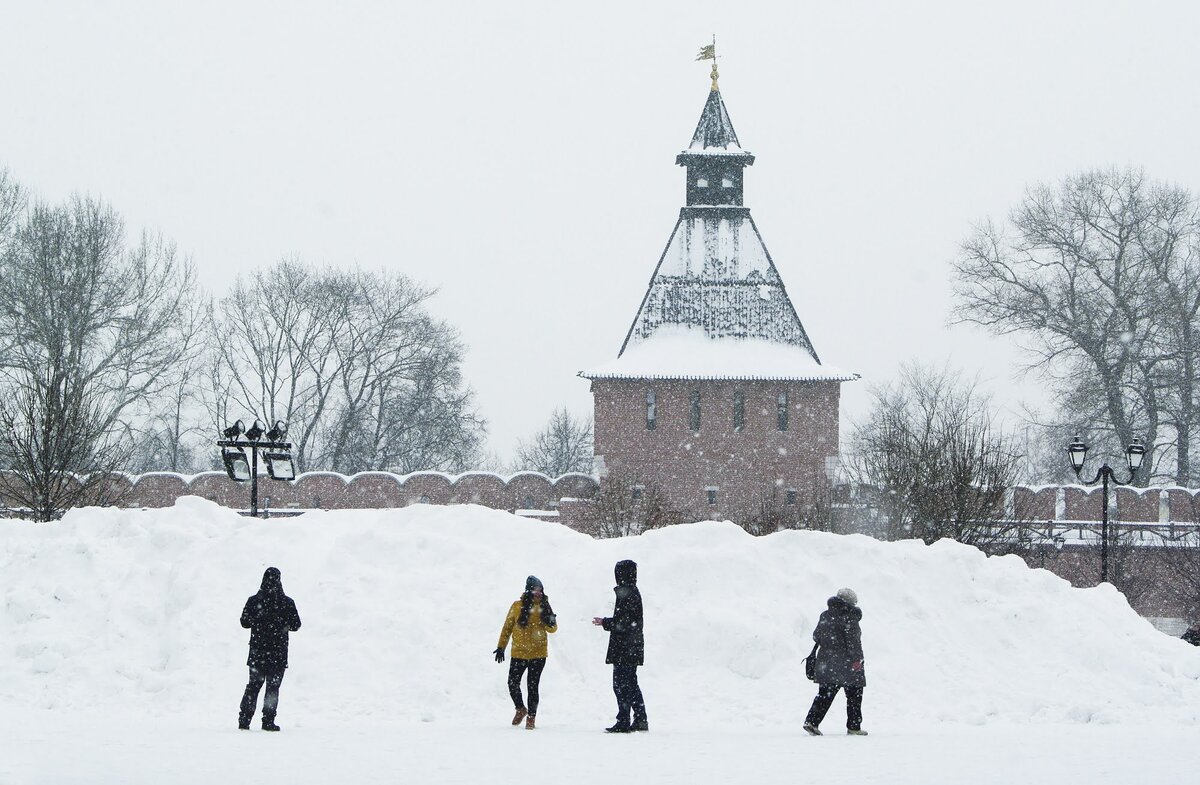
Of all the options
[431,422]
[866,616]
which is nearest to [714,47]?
[431,422]

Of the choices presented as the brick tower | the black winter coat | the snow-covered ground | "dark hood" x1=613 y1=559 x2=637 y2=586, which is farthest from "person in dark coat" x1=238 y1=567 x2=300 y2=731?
the brick tower

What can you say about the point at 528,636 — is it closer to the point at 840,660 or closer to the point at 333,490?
the point at 840,660

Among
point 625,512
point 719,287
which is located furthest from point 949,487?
point 719,287

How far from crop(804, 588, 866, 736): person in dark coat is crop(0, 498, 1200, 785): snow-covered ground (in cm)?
32

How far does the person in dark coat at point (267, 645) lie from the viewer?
33.0ft

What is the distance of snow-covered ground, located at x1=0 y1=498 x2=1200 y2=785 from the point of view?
9.12 meters

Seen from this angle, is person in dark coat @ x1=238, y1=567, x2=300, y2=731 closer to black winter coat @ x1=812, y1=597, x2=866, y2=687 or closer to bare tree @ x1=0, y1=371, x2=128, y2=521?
black winter coat @ x1=812, y1=597, x2=866, y2=687

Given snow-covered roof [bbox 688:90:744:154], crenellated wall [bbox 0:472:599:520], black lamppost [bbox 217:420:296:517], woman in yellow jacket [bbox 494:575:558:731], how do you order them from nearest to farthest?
woman in yellow jacket [bbox 494:575:558:731] → black lamppost [bbox 217:420:296:517] → crenellated wall [bbox 0:472:599:520] → snow-covered roof [bbox 688:90:744:154]

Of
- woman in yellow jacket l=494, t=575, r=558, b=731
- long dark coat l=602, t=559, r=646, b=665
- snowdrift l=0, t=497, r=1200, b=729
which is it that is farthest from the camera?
snowdrift l=0, t=497, r=1200, b=729

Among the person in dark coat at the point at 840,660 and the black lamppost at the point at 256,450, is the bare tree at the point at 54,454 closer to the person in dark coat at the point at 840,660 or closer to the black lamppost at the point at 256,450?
the black lamppost at the point at 256,450

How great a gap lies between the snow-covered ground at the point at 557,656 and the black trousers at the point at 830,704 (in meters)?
0.26

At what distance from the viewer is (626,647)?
10219mm

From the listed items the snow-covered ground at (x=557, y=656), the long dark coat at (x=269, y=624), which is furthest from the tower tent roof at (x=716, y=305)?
the long dark coat at (x=269, y=624)

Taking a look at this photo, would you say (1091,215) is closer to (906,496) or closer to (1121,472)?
(1121,472)
